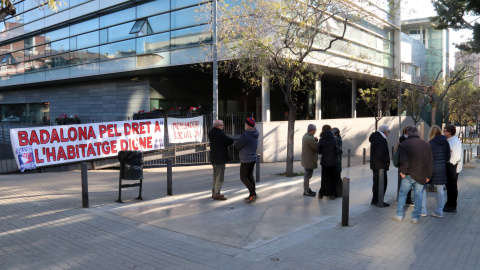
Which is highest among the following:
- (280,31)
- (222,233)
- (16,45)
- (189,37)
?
(16,45)

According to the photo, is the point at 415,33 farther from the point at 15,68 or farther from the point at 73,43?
the point at 15,68

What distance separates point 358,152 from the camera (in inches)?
1069

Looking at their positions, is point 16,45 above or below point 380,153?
above

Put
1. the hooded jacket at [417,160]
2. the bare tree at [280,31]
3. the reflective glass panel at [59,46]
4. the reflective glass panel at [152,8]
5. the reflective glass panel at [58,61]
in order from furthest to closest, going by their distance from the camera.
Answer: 1. the reflective glass panel at [59,46]
2. the reflective glass panel at [58,61]
3. the reflective glass panel at [152,8]
4. the bare tree at [280,31]
5. the hooded jacket at [417,160]

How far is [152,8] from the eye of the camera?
21.9 m

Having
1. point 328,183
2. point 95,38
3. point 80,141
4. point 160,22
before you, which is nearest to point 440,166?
point 328,183

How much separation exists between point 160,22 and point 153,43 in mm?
1221

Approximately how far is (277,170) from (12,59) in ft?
97.8

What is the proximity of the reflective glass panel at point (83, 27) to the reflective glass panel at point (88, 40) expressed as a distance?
0.33 m

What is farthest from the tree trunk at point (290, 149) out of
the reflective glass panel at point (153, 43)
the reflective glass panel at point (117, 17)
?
the reflective glass panel at point (117, 17)

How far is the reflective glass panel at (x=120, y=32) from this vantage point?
75.7 feet

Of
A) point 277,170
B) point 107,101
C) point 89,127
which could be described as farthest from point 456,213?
point 107,101

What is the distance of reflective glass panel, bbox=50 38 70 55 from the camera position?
90.9 ft

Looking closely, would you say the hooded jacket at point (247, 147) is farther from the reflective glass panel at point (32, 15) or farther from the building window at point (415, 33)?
the building window at point (415, 33)
